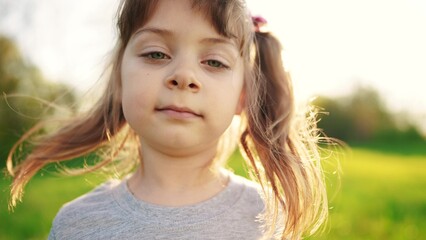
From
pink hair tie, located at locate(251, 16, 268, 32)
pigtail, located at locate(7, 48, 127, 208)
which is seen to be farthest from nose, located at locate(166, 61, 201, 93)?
pigtail, located at locate(7, 48, 127, 208)

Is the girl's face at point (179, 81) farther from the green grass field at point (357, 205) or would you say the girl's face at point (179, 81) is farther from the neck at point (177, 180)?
the green grass field at point (357, 205)

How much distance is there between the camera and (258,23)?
2816 millimetres

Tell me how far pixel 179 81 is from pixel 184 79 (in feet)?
0.07

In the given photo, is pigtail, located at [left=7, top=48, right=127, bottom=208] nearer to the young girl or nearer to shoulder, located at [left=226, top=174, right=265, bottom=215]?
the young girl

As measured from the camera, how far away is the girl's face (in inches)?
90.0

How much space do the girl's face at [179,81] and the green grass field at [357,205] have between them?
643mm

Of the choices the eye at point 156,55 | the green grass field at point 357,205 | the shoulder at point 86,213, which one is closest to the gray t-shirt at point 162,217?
the shoulder at point 86,213

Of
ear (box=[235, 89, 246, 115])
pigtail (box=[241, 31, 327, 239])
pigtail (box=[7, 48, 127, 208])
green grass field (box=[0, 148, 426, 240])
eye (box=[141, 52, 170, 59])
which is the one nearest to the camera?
eye (box=[141, 52, 170, 59])

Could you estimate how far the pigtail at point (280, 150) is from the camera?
2477 mm

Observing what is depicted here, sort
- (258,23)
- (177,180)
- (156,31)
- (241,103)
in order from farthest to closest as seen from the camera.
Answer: (258,23) → (241,103) → (177,180) → (156,31)

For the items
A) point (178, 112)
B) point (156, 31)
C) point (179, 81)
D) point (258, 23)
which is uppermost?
point (258, 23)

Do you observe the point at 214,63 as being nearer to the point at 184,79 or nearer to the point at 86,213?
the point at 184,79

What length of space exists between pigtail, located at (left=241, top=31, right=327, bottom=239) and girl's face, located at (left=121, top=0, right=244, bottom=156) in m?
0.30

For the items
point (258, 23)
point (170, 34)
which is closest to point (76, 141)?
point (170, 34)
